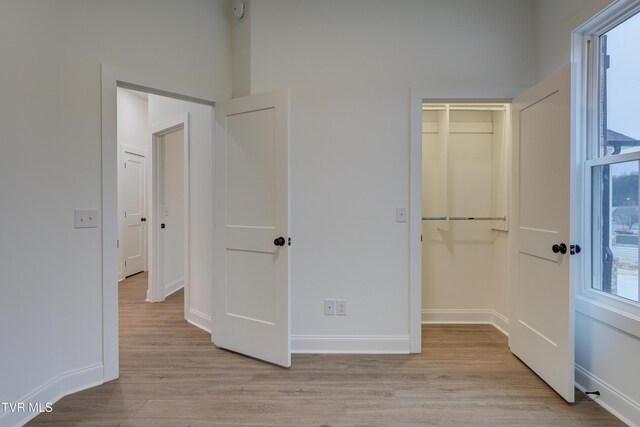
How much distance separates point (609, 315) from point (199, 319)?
10.3 ft

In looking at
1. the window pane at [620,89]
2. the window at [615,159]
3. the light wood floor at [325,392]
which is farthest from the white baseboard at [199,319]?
the window pane at [620,89]

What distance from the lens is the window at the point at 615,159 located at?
1820 mm

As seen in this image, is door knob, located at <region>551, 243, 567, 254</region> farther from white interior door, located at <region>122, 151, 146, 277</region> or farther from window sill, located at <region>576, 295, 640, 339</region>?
white interior door, located at <region>122, 151, 146, 277</region>

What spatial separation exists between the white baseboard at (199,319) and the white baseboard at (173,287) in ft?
3.09

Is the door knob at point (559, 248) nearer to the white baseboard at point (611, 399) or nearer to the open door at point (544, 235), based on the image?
the open door at point (544, 235)

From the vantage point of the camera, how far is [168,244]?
399cm

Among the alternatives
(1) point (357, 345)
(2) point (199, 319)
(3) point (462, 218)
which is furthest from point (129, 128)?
(3) point (462, 218)

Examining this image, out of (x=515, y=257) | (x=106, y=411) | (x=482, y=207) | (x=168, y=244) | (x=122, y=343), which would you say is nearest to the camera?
(x=106, y=411)

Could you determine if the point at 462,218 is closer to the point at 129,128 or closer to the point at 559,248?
the point at 559,248

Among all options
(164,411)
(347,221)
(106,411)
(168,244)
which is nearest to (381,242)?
(347,221)

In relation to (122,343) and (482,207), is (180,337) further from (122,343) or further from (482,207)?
(482,207)

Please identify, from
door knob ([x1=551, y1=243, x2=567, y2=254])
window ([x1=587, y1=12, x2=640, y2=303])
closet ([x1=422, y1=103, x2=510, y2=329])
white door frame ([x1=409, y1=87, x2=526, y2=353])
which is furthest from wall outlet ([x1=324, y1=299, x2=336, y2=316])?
window ([x1=587, y1=12, x2=640, y2=303])

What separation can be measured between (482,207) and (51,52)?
355cm

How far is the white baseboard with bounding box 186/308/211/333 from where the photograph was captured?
3041 mm
